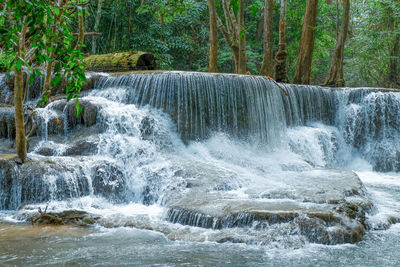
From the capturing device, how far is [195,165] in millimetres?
8531

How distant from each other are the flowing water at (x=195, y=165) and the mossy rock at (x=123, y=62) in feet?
6.45

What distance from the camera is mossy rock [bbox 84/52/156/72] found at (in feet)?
42.1

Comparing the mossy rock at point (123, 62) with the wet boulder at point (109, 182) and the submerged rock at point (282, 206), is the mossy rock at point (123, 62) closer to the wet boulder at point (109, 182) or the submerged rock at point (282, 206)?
the wet boulder at point (109, 182)

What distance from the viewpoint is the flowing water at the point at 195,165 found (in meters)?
5.09

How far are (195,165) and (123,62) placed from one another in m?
5.48

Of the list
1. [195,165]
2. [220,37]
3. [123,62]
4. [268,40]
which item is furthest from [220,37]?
[195,165]

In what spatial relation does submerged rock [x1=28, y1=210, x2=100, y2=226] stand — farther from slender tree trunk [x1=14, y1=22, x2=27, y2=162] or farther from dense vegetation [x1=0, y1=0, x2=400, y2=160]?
dense vegetation [x1=0, y1=0, x2=400, y2=160]

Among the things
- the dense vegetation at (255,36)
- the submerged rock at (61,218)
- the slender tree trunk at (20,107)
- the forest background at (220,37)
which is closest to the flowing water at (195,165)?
the submerged rock at (61,218)

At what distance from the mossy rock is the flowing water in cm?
197

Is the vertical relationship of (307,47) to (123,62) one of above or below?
above

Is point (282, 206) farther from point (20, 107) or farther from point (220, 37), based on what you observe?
point (220, 37)

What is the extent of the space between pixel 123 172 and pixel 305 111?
6621 mm

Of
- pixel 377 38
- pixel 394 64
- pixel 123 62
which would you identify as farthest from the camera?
pixel 394 64

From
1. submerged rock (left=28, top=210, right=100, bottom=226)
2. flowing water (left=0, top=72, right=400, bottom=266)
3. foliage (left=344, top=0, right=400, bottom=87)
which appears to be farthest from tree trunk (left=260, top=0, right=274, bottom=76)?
submerged rock (left=28, top=210, right=100, bottom=226)
